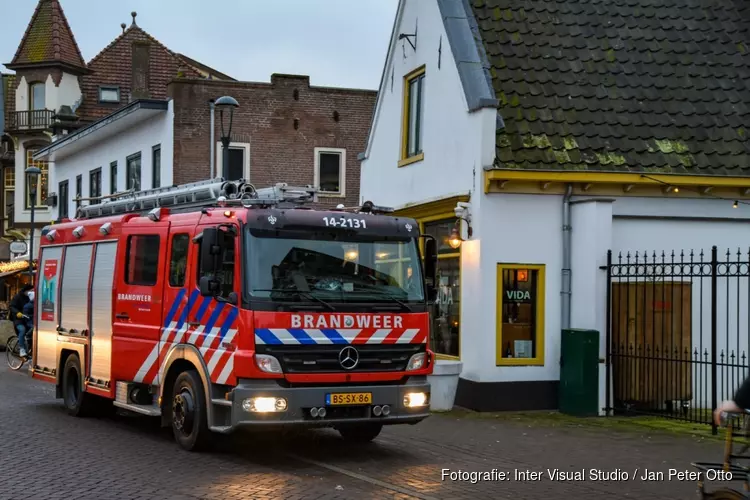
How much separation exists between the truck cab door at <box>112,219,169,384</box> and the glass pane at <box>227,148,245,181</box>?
57.0 ft

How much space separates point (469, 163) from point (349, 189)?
1701cm

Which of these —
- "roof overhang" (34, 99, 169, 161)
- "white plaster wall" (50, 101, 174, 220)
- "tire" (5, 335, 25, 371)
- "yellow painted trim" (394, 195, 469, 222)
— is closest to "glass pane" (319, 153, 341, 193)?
"white plaster wall" (50, 101, 174, 220)

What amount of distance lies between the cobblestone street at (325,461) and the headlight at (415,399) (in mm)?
584

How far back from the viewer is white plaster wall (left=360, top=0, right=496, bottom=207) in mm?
16094

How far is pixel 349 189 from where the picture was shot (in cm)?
3275

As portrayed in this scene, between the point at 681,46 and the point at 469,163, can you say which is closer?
the point at 469,163

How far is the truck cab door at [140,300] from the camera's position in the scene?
12.3 m

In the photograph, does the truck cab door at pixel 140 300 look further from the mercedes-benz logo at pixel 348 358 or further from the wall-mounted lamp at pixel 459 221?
the wall-mounted lamp at pixel 459 221

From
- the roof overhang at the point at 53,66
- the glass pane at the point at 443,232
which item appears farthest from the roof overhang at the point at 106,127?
the glass pane at the point at 443,232

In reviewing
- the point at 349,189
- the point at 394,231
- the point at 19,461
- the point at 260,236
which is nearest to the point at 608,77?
the point at 394,231

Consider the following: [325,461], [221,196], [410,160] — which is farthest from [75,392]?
[410,160]

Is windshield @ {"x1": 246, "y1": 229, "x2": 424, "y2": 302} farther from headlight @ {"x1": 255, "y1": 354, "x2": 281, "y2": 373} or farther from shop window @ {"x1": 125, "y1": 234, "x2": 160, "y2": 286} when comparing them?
shop window @ {"x1": 125, "y1": 234, "x2": 160, "y2": 286}

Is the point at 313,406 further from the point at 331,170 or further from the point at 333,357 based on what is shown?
the point at 331,170

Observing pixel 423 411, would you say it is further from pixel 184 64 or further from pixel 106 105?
pixel 106 105
